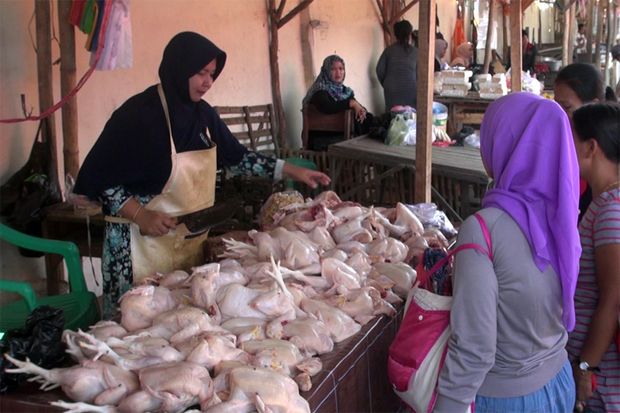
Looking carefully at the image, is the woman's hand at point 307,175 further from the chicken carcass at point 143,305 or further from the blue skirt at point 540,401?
the blue skirt at point 540,401

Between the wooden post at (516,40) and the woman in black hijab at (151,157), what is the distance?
2.88 meters

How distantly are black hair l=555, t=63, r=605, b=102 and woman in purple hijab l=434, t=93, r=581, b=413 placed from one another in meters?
1.48

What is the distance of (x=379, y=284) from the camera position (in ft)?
8.45

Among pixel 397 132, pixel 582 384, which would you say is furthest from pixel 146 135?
pixel 397 132

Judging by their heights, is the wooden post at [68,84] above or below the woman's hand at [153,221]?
above

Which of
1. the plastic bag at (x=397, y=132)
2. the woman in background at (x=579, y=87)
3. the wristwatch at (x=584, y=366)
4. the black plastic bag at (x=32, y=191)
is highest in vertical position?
the woman in background at (x=579, y=87)

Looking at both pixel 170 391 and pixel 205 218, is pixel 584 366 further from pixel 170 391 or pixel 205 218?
pixel 205 218

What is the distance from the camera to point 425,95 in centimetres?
373

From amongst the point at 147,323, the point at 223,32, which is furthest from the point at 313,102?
the point at 147,323

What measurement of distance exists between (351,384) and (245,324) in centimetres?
41

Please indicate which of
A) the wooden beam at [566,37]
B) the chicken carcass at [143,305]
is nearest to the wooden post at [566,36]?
the wooden beam at [566,37]

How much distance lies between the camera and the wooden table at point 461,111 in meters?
7.96

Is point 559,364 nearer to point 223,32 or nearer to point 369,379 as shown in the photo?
point 369,379

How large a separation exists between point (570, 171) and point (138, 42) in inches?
172
